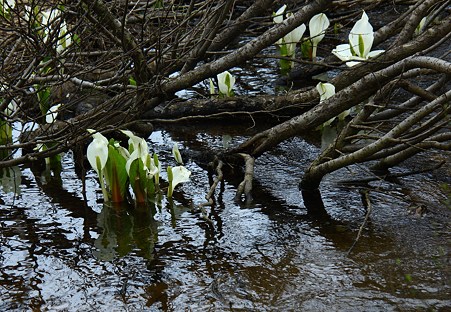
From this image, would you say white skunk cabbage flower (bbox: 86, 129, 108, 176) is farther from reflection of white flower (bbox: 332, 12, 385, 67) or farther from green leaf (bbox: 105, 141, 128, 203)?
reflection of white flower (bbox: 332, 12, 385, 67)

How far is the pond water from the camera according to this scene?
3.50 meters

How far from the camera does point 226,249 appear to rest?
13.4 ft

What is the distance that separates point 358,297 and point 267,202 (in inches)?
54.9

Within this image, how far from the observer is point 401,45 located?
4.47 metres

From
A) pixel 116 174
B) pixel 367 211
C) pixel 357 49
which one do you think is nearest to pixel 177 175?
pixel 116 174

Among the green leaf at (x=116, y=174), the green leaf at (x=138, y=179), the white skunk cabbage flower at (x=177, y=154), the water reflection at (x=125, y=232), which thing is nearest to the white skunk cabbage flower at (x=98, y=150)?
the green leaf at (x=116, y=174)

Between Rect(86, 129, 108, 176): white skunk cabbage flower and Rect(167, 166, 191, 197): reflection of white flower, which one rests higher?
Rect(86, 129, 108, 176): white skunk cabbage flower

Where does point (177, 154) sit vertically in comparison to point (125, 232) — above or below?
above

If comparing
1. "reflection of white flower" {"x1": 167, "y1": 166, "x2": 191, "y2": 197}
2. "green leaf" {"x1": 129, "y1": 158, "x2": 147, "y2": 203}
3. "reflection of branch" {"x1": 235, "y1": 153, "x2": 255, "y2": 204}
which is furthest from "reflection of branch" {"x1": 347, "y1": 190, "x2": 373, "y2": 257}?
"green leaf" {"x1": 129, "y1": 158, "x2": 147, "y2": 203}

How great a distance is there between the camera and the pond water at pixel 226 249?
11.5ft

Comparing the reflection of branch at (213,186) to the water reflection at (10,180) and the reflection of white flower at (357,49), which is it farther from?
the water reflection at (10,180)

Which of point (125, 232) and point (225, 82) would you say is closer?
point (125, 232)

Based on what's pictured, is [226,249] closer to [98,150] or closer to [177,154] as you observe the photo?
[98,150]

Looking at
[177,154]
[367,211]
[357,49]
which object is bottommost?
[367,211]
